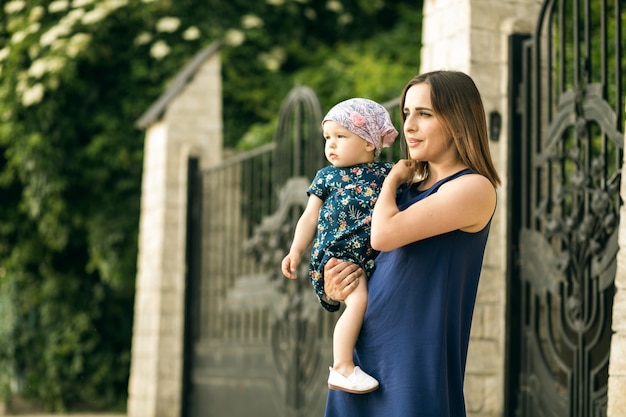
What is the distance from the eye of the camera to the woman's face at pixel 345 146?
3.09 meters

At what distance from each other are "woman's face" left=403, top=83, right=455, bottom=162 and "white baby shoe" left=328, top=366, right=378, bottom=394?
1.87ft

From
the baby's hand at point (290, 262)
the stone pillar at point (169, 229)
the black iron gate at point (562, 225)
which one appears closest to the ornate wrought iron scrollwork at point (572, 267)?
the black iron gate at point (562, 225)

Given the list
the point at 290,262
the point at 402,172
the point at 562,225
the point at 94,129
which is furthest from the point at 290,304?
the point at 94,129

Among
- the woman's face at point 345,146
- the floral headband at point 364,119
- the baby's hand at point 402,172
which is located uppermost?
the floral headband at point 364,119

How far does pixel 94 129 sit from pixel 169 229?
3248mm

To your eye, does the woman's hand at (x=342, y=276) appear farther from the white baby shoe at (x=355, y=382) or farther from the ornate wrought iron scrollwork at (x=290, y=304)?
the ornate wrought iron scrollwork at (x=290, y=304)

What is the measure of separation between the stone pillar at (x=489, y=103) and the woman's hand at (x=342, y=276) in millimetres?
2522

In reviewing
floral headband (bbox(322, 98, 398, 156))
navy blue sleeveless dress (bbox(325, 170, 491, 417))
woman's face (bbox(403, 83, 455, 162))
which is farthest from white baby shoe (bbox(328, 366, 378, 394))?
floral headband (bbox(322, 98, 398, 156))

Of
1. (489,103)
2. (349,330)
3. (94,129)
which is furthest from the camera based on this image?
(94,129)

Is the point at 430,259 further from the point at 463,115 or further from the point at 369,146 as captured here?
the point at 369,146

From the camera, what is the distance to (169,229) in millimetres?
9789

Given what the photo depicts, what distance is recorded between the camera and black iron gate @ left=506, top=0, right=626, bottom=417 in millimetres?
4723

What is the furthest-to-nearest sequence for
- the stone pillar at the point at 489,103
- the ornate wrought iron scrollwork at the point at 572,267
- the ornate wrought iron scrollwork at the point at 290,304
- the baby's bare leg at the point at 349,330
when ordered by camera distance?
1. the ornate wrought iron scrollwork at the point at 290,304
2. the stone pillar at the point at 489,103
3. the ornate wrought iron scrollwork at the point at 572,267
4. the baby's bare leg at the point at 349,330

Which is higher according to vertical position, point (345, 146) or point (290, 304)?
point (345, 146)
